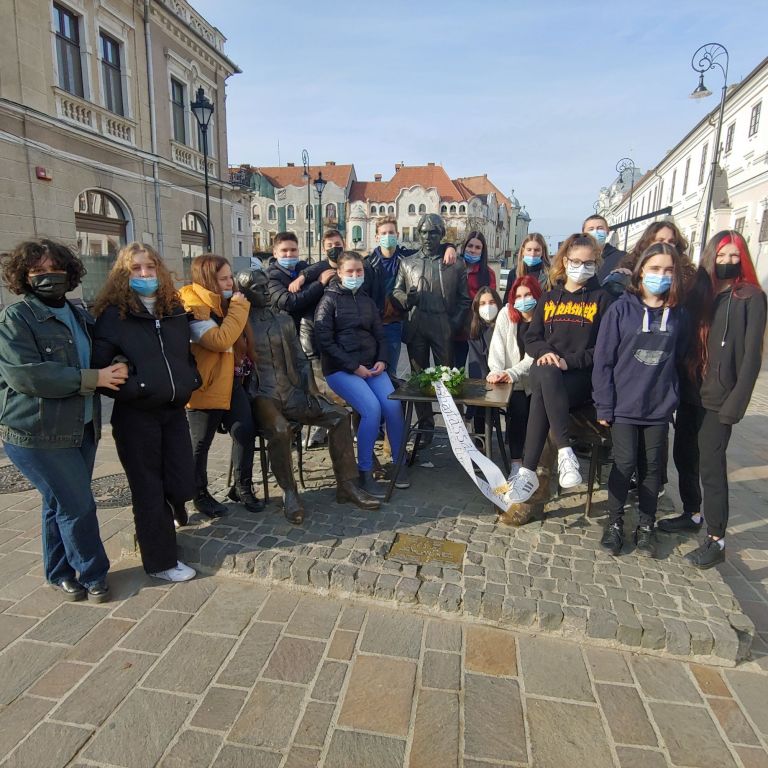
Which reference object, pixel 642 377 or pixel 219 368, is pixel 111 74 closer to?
pixel 219 368

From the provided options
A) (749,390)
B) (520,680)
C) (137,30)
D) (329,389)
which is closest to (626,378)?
A: (749,390)

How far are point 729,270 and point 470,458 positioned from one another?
216 cm

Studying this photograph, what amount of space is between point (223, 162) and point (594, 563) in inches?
911

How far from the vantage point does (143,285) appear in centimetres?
316

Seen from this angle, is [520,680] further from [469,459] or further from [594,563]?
[469,459]

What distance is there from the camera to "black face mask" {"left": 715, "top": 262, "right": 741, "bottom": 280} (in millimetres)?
3443

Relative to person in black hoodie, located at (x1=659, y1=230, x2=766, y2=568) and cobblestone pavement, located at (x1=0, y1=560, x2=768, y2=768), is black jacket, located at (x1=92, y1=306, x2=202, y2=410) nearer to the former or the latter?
cobblestone pavement, located at (x1=0, y1=560, x2=768, y2=768)

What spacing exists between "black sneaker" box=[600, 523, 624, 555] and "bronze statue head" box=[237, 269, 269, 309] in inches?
121

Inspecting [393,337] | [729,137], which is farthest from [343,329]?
[729,137]

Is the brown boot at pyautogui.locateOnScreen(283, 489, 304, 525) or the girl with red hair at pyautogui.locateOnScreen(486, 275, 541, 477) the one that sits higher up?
the girl with red hair at pyautogui.locateOnScreen(486, 275, 541, 477)

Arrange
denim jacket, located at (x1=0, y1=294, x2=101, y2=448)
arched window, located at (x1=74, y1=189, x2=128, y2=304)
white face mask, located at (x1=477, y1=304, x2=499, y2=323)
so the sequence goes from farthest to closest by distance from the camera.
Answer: arched window, located at (x1=74, y1=189, x2=128, y2=304), white face mask, located at (x1=477, y1=304, x2=499, y2=323), denim jacket, located at (x1=0, y1=294, x2=101, y2=448)

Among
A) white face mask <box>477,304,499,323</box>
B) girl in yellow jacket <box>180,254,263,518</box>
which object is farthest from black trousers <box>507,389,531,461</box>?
girl in yellow jacket <box>180,254,263,518</box>

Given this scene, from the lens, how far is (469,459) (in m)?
4.13

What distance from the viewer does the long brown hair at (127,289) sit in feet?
10.1
